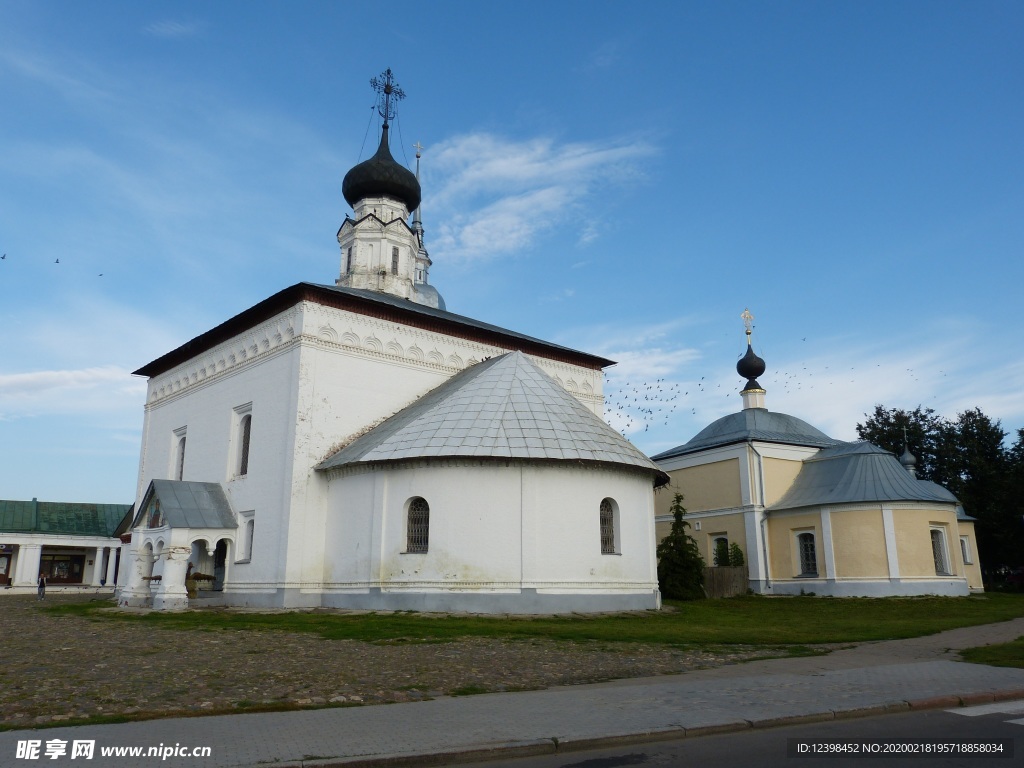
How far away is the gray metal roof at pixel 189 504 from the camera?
23281 millimetres

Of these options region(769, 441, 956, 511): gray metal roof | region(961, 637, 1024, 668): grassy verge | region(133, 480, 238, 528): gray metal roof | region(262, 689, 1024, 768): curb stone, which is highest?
region(769, 441, 956, 511): gray metal roof

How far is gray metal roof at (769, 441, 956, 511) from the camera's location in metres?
28.3

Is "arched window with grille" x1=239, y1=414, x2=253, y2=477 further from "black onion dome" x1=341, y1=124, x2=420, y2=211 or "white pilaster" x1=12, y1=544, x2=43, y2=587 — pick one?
"white pilaster" x1=12, y1=544, x2=43, y2=587

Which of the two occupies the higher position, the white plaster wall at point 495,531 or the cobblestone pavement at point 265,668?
the white plaster wall at point 495,531

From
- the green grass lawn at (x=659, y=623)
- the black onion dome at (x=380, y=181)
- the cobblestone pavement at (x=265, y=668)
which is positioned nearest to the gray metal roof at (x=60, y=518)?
the green grass lawn at (x=659, y=623)

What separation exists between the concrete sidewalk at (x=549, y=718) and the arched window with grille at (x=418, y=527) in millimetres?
10816

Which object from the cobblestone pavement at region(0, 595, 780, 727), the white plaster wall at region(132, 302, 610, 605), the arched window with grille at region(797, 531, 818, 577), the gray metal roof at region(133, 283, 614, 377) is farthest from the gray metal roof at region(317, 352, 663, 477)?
the arched window with grille at region(797, 531, 818, 577)

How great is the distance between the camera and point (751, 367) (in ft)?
120

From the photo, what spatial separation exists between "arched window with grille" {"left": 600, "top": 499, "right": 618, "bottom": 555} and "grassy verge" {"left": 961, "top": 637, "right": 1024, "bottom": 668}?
30.4 ft

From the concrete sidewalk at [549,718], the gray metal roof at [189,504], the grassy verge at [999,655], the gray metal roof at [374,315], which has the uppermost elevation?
the gray metal roof at [374,315]

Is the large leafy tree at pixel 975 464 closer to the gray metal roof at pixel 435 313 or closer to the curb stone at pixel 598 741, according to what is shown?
the gray metal roof at pixel 435 313

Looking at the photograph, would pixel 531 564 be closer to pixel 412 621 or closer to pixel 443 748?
pixel 412 621

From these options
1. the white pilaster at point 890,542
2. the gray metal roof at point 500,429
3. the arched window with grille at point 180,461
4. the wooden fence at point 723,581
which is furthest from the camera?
the arched window with grille at point 180,461

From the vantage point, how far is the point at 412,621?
17.2 m
